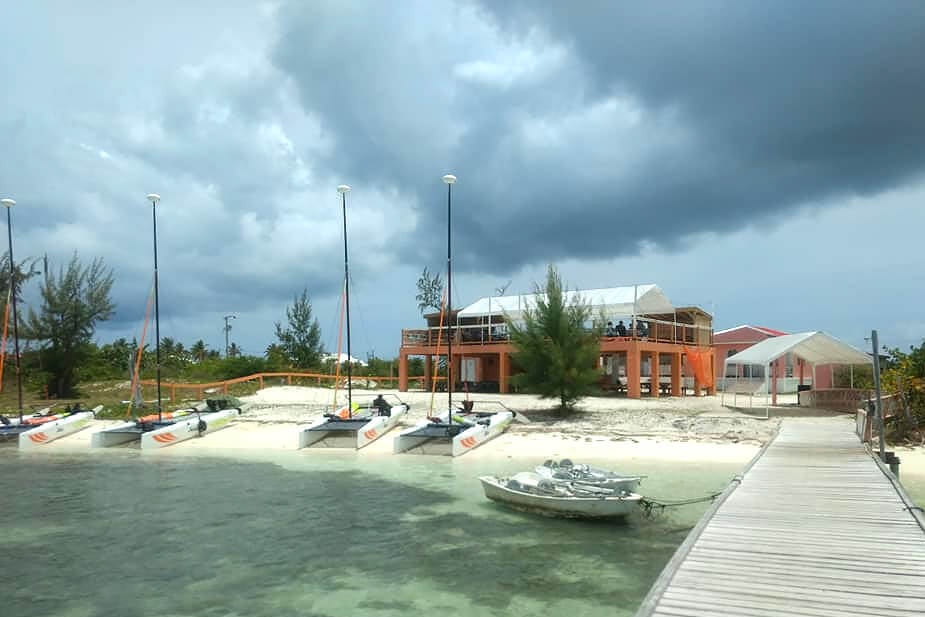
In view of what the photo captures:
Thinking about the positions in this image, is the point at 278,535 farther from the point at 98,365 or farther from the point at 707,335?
the point at 98,365

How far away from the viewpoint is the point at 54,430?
2636cm

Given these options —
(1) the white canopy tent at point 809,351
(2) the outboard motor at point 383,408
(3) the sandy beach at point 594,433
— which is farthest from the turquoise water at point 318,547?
(1) the white canopy tent at point 809,351

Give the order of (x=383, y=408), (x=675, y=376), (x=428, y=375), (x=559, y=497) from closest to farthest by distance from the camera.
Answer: (x=559, y=497) < (x=383, y=408) < (x=675, y=376) < (x=428, y=375)

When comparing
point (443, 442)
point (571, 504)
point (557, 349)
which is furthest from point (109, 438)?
point (571, 504)

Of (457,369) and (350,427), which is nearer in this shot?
(350,427)

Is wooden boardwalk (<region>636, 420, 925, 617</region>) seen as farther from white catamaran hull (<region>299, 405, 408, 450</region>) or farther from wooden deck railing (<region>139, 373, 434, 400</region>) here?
wooden deck railing (<region>139, 373, 434, 400</region>)

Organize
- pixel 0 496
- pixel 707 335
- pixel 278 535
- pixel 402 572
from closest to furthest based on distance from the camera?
pixel 402 572 → pixel 278 535 → pixel 0 496 → pixel 707 335

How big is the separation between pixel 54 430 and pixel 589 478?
22.4 m

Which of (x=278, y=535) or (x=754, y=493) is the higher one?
(x=754, y=493)

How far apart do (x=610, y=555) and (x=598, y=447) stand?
10713mm

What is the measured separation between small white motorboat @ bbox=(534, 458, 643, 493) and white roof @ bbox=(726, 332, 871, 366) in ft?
48.5

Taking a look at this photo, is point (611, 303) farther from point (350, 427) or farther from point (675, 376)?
point (350, 427)

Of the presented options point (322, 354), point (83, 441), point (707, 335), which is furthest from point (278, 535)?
point (322, 354)

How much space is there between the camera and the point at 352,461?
20234mm
